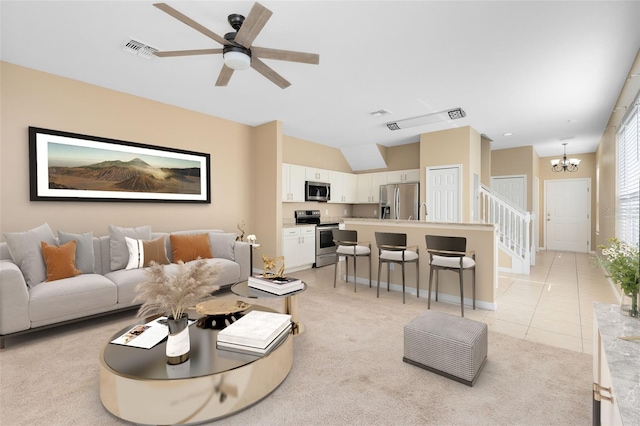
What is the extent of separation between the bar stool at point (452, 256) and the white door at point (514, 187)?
5101 mm

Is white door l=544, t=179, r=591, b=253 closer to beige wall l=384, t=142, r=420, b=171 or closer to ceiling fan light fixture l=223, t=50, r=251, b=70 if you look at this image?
beige wall l=384, t=142, r=420, b=171

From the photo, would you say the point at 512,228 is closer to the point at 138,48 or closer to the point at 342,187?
the point at 342,187

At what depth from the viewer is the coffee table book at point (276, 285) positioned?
103 inches

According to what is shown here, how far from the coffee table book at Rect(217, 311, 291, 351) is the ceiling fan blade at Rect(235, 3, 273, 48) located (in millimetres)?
2032

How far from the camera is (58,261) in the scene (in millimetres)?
3012

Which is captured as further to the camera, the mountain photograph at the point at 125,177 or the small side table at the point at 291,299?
the mountain photograph at the point at 125,177

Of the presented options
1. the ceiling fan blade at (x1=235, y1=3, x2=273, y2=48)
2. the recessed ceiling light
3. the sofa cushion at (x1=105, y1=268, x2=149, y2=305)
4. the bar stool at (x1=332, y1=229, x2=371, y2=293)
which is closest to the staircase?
the bar stool at (x1=332, y1=229, x2=371, y2=293)

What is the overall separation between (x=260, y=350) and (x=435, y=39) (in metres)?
2.95

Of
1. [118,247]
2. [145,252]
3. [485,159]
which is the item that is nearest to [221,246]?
[145,252]

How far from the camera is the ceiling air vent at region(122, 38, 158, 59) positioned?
282 cm

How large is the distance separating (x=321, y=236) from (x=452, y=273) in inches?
116

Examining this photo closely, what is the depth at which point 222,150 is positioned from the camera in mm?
5199

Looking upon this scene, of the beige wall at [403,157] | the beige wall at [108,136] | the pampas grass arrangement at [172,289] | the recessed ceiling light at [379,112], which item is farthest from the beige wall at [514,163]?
the pampas grass arrangement at [172,289]

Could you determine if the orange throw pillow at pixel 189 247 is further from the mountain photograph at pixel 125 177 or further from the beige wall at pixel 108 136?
the mountain photograph at pixel 125 177
